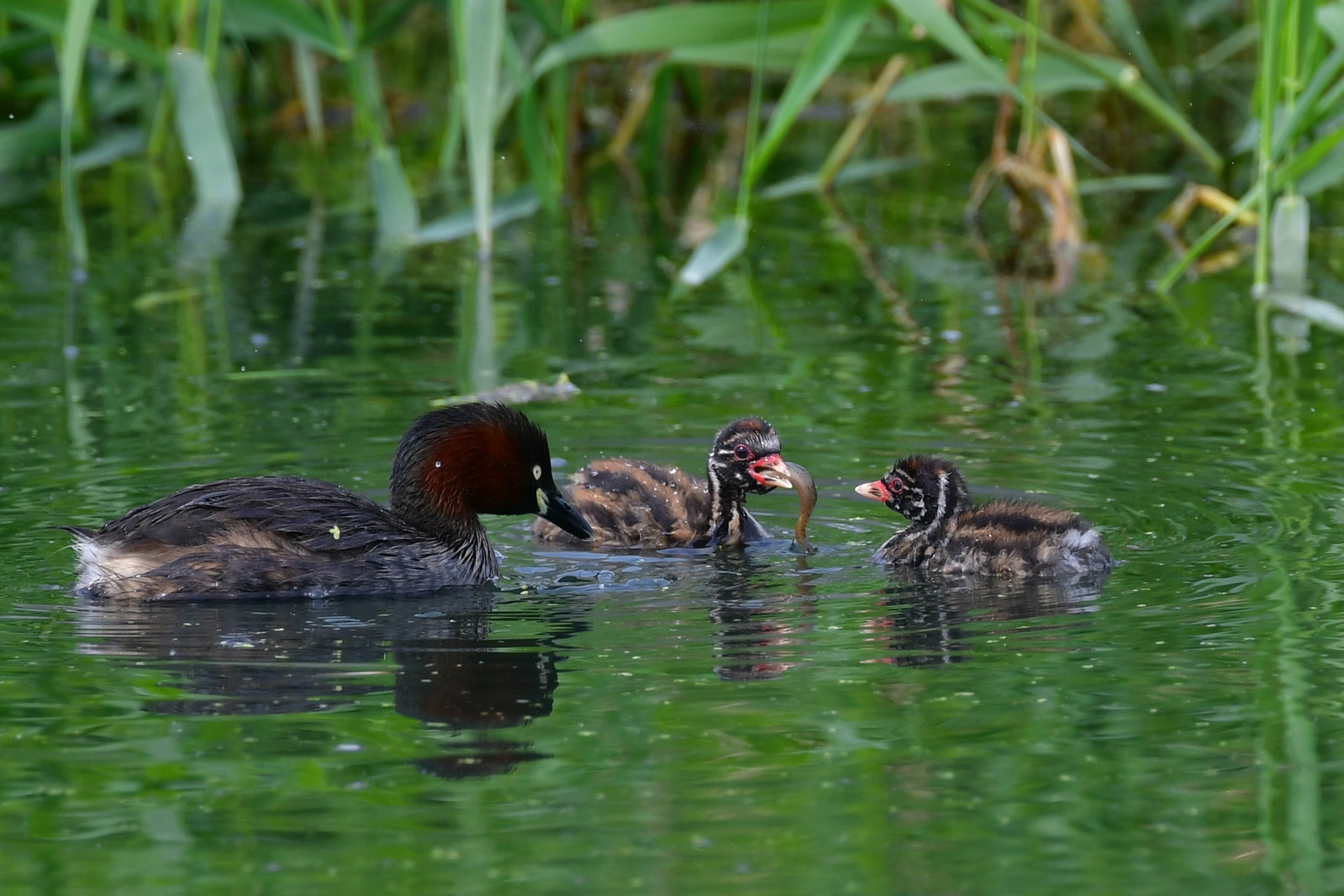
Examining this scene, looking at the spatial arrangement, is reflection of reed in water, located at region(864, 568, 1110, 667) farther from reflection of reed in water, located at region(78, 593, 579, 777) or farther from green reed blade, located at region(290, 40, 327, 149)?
green reed blade, located at region(290, 40, 327, 149)

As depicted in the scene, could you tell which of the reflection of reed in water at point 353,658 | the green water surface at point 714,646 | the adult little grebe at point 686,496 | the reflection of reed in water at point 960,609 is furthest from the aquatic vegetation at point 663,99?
the reflection of reed in water at point 353,658

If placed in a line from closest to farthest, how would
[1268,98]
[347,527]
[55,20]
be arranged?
[347,527] < [1268,98] < [55,20]

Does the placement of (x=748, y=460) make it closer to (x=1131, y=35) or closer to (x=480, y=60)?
(x=480, y=60)

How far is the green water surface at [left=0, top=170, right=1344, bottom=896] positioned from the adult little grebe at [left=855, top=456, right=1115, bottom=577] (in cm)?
15

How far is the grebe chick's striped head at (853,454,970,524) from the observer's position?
7.54 meters

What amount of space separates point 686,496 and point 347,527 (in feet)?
5.20

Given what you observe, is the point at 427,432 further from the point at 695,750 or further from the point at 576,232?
the point at 576,232

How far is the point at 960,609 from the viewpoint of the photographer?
6.66 meters

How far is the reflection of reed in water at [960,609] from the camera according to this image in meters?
6.12

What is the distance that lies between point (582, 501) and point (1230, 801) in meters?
3.71

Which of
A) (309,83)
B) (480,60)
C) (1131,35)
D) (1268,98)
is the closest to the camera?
(1268,98)

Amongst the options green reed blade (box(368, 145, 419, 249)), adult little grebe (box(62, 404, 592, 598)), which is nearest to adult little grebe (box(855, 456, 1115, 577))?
adult little grebe (box(62, 404, 592, 598))

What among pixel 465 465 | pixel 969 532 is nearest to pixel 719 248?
pixel 465 465

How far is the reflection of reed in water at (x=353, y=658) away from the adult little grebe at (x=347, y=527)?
0.11 m
